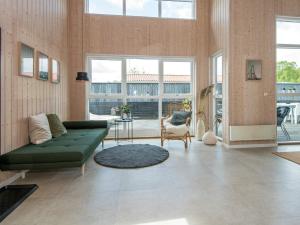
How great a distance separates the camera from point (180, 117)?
5.22m

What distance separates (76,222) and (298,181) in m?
2.79

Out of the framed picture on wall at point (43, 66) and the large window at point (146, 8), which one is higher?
the large window at point (146, 8)

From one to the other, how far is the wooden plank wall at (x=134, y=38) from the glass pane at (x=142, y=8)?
7.9 inches

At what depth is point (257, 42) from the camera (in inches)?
187

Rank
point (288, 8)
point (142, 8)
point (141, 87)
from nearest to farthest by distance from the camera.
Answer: point (288, 8), point (142, 8), point (141, 87)

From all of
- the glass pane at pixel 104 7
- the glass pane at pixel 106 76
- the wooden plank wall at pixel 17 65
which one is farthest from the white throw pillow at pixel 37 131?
the glass pane at pixel 104 7

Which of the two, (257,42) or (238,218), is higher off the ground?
(257,42)

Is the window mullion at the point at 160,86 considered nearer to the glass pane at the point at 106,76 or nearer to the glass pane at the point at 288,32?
the glass pane at the point at 106,76

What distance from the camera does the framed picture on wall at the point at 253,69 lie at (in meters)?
4.72

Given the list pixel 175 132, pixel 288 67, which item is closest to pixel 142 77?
pixel 175 132

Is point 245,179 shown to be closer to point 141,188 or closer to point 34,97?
point 141,188

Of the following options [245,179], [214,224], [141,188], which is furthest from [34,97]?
[245,179]

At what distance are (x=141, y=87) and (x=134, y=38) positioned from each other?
4.36ft

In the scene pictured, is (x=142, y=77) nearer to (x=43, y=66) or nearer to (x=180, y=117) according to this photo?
(x=180, y=117)
